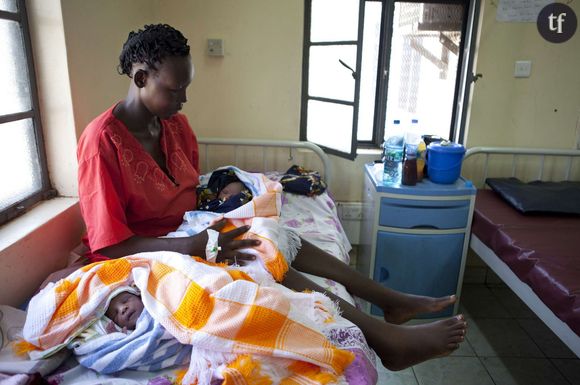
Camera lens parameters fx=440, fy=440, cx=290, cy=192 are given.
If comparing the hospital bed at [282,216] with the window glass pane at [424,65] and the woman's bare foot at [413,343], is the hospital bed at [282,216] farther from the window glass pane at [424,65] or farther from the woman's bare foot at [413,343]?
the window glass pane at [424,65]

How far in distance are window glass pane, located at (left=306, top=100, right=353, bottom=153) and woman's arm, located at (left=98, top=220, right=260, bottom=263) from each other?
1180 mm

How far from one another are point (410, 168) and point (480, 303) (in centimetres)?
100

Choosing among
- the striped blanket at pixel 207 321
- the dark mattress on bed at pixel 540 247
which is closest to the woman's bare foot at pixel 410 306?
the dark mattress on bed at pixel 540 247

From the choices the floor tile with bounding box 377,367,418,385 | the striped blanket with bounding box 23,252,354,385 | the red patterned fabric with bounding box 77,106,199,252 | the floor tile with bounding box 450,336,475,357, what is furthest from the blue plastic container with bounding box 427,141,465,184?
the striped blanket with bounding box 23,252,354,385

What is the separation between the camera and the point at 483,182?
2.73m

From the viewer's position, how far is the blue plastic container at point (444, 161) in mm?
2256

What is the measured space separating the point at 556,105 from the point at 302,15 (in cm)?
158

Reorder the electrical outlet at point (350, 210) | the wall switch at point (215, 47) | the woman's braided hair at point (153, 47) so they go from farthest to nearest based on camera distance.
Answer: the electrical outlet at point (350, 210)
the wall switch at point (215, 47)
the woman's braided hair at point (153, 47)

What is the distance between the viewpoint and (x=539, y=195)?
7.58 feet

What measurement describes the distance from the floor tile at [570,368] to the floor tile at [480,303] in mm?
397

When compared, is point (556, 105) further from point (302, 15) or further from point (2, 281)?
point (2, 281)

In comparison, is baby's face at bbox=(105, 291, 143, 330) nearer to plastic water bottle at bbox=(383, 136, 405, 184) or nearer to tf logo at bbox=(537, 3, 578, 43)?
plastic water bottle at bbox=(383, 136, 405, 184)

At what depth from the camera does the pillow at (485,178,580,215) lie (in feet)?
7.23

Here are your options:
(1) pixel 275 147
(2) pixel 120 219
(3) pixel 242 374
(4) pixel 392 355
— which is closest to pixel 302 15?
(1) pixel 275 147
